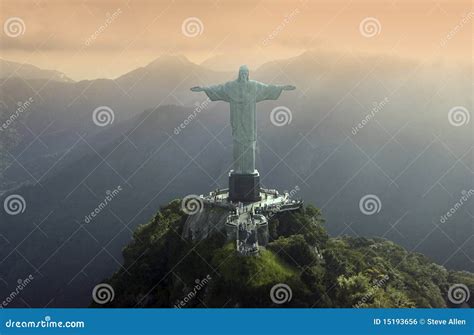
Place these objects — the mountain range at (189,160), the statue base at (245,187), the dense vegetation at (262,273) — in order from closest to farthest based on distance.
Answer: the dense vegetation at (262,273)
the statue base at (245,187)
the mountain range at (189,160)

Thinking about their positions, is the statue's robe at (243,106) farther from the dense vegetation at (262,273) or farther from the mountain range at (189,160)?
the mountain range at (189,160)

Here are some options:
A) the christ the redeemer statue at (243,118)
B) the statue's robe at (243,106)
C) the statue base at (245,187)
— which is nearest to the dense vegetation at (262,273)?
the statue base at (245,187)

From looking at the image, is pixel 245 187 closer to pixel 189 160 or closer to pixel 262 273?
pixel 262 273

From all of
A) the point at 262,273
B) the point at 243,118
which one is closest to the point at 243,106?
the point at 243,118

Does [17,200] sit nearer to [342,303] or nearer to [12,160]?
[342,303]

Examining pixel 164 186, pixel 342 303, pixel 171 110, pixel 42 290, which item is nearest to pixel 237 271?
pixel 342 303

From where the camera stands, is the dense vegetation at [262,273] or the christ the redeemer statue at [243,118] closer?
the dense vegetation at [262,273]

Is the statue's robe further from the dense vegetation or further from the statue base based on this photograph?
the dense vegetation

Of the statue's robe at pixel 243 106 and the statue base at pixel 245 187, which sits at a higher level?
the statue's robe at pixel 243 106
